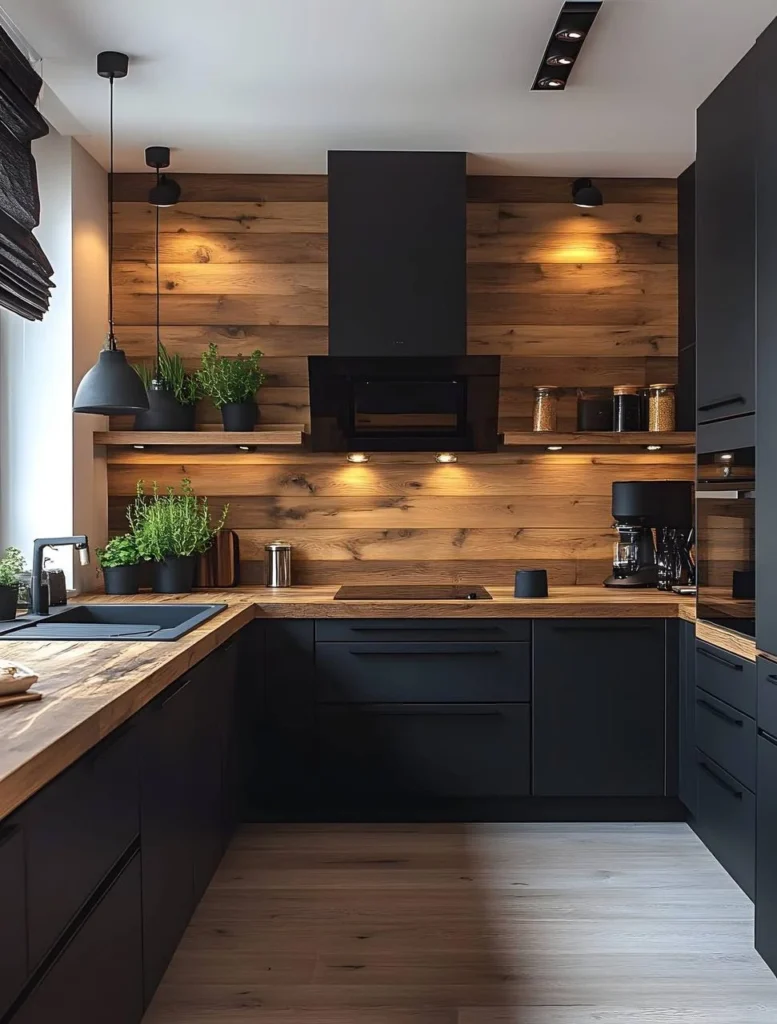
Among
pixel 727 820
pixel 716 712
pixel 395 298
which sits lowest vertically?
pixel 727 820

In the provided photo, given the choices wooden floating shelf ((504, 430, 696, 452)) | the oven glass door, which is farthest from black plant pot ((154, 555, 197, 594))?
the oven glass door

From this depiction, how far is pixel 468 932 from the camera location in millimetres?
2684

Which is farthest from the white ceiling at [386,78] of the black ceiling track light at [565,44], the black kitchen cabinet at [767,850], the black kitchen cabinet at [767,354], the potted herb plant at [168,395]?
the black kitchen cabinet at [767,850]

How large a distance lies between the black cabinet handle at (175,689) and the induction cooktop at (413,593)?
1056 millimetres

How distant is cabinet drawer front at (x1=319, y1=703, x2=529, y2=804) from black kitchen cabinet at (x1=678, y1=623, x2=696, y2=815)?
54cm

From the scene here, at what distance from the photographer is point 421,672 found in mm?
3523

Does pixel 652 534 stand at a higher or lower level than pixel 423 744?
higher

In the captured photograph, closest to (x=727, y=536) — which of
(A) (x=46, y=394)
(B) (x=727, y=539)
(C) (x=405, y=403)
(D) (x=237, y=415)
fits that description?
(B) (x=727, y=539)

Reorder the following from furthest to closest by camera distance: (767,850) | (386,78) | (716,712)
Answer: (386,78), (716,712), (767,850)

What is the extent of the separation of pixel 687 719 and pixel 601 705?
0.30 meters

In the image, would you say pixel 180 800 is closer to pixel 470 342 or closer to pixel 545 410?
pixel 545 410

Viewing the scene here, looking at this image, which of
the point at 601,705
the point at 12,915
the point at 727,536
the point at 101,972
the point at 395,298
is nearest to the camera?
the point at 12,915

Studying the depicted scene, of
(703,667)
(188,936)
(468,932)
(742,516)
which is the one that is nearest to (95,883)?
(188,936)

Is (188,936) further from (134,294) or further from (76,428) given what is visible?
(134,294)
